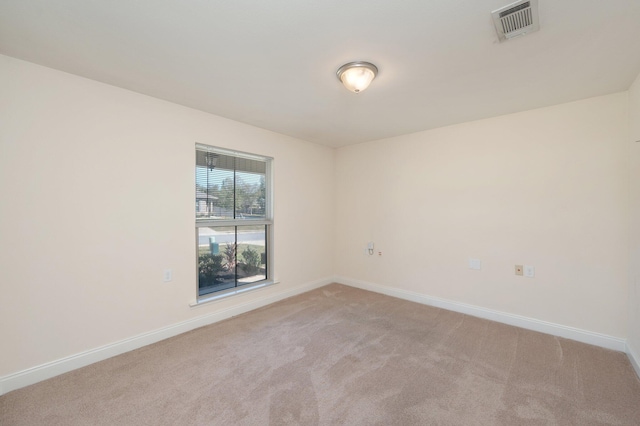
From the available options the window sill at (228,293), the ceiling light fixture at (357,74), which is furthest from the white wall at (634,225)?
the window sill at (228,293)

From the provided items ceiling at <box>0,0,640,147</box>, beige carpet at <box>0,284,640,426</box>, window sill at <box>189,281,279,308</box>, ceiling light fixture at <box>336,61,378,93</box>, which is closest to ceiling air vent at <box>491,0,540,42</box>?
ceiling at <box>0,0,640,147</box>

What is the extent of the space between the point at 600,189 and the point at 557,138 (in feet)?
2.08

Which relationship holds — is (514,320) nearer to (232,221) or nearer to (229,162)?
(232,221)

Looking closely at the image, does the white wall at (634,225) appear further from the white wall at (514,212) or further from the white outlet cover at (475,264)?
the white outlet cover at (475,264)

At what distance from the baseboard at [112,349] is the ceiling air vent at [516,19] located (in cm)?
357

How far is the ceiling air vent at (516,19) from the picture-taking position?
4.83 feet

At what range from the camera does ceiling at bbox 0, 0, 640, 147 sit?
1523mm

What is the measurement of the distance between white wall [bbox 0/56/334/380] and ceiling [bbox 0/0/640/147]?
254 mm

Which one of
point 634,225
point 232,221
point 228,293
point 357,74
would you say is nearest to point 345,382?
point 228,293

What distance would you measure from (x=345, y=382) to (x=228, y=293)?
1886 millimetres

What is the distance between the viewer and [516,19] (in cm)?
157

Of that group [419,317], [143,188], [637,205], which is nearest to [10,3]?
[143,188]

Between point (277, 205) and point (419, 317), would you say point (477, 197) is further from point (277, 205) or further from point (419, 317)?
point (277, 205)

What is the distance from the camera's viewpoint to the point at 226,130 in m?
3.29
